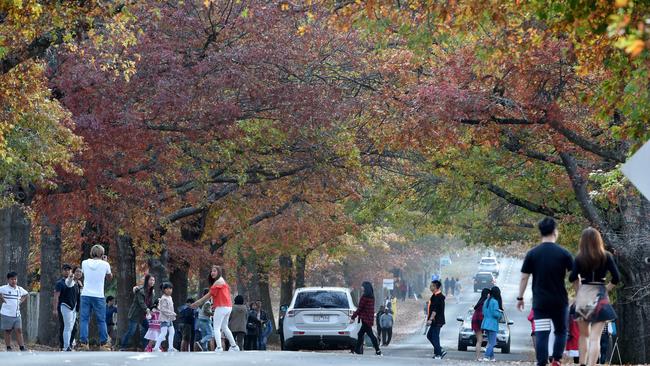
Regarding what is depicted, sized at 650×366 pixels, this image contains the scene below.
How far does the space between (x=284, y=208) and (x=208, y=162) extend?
11412 millimetres

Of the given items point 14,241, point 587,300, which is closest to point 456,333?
point 14,241

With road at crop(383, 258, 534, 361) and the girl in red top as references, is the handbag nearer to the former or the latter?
the girl in red top

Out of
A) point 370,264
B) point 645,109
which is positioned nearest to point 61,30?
point 645,109

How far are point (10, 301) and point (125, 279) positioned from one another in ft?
37.9

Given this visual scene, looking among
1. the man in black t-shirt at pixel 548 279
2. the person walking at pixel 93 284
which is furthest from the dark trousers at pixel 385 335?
the man in black t-shirt at pixel 548 279

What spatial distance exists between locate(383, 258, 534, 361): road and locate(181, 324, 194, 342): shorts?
702cm

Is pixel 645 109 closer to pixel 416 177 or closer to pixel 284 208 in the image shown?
pixel 416 177

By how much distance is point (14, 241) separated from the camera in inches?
1144

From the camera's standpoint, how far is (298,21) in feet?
94.6

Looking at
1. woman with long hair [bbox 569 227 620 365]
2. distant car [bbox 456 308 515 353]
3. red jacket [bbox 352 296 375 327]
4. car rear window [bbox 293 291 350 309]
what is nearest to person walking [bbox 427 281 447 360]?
red jacket [bbox 352 296 375 327]

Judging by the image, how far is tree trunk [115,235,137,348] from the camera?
1336 inches

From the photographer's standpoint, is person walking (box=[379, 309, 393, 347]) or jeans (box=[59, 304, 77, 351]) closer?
→ jeans (box=[59, 304, 77, 351])

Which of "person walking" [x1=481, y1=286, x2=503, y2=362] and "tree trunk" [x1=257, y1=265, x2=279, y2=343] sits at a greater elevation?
"tree trunk" [x1=257, y1=265, x2=279, y2=343]

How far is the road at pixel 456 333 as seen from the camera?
3912cm
